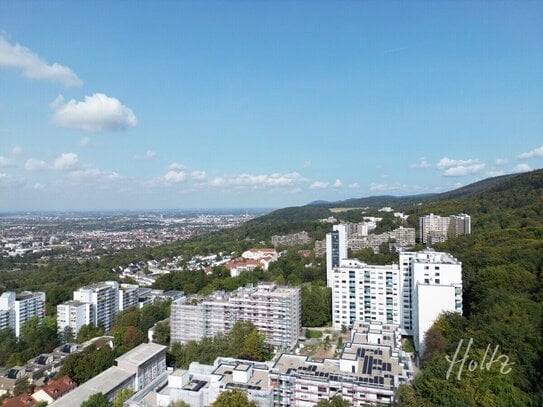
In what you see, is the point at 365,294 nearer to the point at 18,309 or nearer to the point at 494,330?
the point at 494,330

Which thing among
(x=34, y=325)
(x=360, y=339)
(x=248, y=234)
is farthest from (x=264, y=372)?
(x=248, y=234)

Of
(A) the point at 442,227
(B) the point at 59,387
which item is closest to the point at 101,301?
(B) the point at 59,387

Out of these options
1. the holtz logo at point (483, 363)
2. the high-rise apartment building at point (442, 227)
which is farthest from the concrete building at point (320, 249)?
the holtz logo at point (483, 363)

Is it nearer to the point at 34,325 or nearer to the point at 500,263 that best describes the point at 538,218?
the point at 500,263

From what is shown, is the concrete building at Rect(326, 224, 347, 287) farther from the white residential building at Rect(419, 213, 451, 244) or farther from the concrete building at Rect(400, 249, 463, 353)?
the white residential building at Rect(419, 213, 451, 244)

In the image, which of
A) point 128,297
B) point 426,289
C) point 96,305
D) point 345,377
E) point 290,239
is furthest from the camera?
point 290,239

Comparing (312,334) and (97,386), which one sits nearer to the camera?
(97,386)

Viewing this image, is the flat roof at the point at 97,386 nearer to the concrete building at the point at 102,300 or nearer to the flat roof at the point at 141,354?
the flat roof at the point at 141,354
